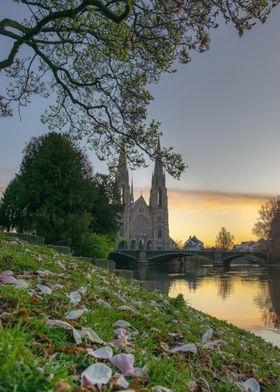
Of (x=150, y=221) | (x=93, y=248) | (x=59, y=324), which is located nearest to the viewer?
(x=59, y=324)

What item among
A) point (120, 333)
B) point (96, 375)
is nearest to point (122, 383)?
point (96, 375)

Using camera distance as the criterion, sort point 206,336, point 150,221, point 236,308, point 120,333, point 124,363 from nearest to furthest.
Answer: point 124,363 → point 120,333 → point 206,336 → point 236,308 → point 150,221

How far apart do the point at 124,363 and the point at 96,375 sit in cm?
50

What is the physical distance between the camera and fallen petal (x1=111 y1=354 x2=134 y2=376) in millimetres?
3113

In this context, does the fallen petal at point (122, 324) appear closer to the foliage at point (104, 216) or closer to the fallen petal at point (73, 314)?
the fallen petal at point (73, 314)

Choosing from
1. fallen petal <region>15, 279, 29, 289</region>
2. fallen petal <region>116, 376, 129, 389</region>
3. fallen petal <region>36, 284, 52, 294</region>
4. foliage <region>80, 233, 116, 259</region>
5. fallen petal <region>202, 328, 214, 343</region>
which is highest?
foliage <region>80, 233, 116, 259</region>

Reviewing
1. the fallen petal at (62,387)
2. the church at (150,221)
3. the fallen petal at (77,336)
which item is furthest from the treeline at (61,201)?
the church at (150,221)

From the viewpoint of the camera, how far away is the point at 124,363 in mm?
3164

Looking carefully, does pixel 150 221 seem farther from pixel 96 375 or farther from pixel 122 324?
pixel 96 375

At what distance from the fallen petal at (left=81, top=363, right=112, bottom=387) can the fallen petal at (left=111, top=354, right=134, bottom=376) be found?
1.22 ft

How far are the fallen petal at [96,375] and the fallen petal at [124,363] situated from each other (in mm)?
373

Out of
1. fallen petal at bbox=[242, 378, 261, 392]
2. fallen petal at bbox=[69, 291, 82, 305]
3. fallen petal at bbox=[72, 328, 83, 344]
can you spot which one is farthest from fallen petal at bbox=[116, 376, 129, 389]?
fallen petal at bbox=[69, 291, 82, 305]

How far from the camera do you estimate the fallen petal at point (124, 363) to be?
3113 mm

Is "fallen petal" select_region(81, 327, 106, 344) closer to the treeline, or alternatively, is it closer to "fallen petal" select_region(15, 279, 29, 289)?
"fallen petal" select_region(15, 279, 29, 289)
